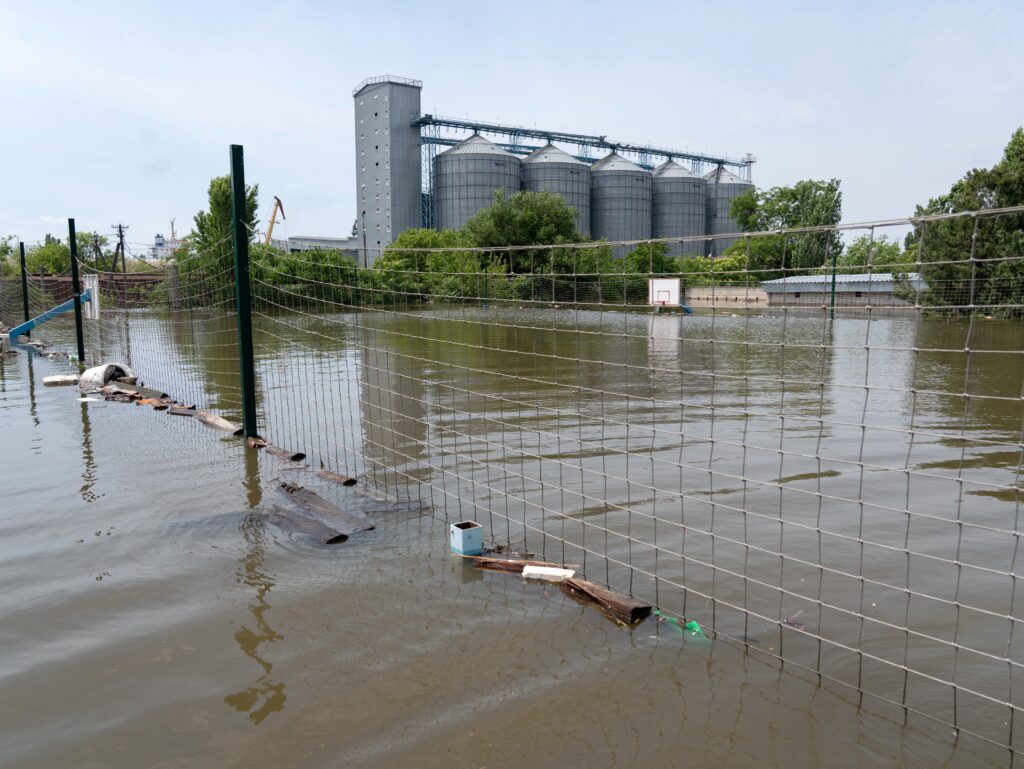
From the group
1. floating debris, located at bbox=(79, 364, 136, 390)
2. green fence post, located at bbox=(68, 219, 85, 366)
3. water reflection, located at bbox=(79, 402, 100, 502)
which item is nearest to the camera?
water reflection, located at bbox=(79, 402, 100, 502)

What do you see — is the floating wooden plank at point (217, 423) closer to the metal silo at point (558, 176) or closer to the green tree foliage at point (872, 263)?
the green tree foliage at point (872, 263)

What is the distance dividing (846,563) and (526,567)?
207 cm

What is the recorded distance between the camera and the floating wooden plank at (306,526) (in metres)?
4.85

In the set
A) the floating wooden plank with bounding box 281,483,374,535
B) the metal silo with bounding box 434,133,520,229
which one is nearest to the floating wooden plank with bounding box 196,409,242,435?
the floating wooden plank with bounding box 281,483,374,535

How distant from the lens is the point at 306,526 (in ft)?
16.6

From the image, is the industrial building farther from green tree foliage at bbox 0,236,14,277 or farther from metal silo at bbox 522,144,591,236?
green tree foliage at bbox 0,236,14,277

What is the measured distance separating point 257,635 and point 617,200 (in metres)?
69.1

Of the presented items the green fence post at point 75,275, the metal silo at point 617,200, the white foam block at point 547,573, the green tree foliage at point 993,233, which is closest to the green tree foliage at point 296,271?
the white foam block at point 547,573

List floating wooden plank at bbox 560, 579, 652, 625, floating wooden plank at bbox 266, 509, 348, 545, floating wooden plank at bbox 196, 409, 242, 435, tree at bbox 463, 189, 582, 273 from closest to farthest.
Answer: floating wooden plank at bbox 560, 579, 652, 625 < floating wooden plank at bbox 266, 509, 348, 545 < floating wooden plank at bbox 196, 409, 242, 435 < tree at bbox 463, 189, 582, 273

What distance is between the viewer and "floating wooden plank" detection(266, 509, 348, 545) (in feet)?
15.9

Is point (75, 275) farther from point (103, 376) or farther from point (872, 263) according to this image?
point (872, 263)

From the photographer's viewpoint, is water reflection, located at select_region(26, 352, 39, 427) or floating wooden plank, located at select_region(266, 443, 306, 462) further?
water reflection, located at select_region(26, 352, 39, 427)

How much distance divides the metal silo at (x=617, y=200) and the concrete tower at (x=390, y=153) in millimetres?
17776

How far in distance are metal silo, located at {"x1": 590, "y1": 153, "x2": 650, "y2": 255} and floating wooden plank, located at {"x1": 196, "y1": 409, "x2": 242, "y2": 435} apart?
62.5 meters
